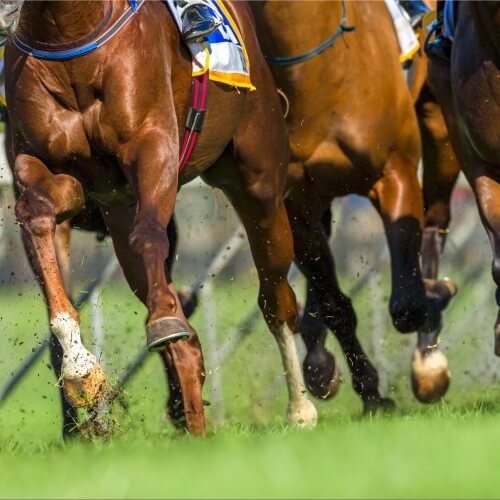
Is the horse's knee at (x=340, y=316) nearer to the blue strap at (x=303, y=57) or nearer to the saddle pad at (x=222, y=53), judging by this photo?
the blue strap at (x=303, y=57)

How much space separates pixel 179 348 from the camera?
5789 millimetres

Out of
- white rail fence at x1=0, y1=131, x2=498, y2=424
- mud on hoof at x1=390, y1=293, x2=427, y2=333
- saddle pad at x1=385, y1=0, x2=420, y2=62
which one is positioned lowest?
white rail fence at x1=0, y1=131, x2=498, y2=424

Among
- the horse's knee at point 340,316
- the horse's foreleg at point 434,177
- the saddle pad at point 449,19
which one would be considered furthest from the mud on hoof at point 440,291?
the saddle pad at point 449,19

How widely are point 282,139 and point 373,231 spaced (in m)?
3.65

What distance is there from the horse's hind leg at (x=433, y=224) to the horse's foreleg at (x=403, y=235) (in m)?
0.35

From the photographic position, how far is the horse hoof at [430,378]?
7527 millimetres

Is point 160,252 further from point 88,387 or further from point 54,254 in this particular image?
point 88,387

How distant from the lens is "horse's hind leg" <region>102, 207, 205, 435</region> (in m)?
5.64

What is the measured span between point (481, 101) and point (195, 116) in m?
1.16

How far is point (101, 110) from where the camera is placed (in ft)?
17.7

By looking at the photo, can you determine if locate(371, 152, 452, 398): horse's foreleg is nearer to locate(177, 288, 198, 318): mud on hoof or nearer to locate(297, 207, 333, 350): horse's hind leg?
locate(297, 207, 333, 350): horse's hind leg

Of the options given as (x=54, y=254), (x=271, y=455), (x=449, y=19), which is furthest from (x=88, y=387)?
(x=449, y=19)

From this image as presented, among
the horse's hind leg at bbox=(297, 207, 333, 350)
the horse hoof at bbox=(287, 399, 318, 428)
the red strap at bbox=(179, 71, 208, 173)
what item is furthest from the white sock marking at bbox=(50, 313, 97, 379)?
the horse's hind leg at bbox=(297, 207, 333, 350)

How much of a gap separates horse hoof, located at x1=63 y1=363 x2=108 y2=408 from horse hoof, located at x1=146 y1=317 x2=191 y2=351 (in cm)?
20
